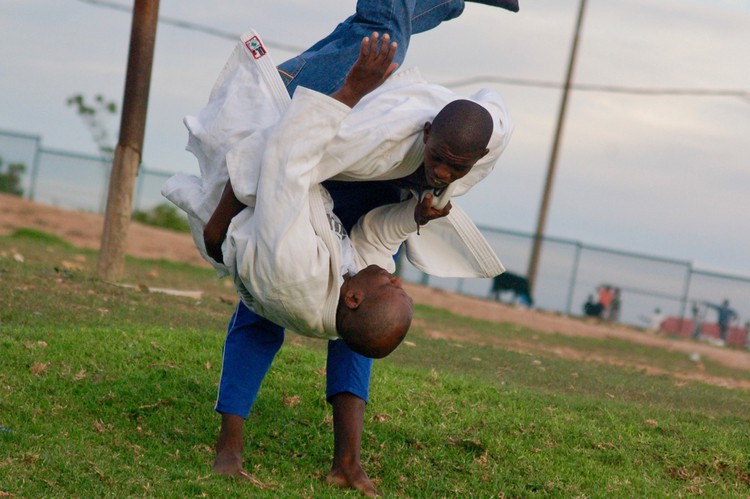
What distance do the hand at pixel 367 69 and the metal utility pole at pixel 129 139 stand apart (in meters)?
5.95

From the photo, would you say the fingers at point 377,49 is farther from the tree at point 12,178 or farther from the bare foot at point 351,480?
the tree at point 12,178

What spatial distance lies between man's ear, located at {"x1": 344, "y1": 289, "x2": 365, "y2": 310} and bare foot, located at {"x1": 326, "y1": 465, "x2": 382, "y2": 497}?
885mm

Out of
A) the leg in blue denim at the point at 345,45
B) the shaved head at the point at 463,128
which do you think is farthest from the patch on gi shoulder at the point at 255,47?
the shaved head at the point at 463,128

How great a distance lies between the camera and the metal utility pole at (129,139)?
9031 mm

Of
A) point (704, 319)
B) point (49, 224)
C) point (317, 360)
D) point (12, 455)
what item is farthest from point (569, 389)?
point (704, 319)

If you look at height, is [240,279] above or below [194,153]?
below

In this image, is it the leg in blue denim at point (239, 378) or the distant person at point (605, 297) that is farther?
the distant person at point (605, 297)

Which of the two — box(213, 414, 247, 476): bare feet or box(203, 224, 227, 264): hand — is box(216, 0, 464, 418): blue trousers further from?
box(203, 224, 227, 264): hand

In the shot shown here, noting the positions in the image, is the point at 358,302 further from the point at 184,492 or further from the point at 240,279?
the point at 184,492

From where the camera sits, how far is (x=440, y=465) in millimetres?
4629

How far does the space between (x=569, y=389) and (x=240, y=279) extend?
4.44 m

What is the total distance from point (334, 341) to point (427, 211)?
80 centimetres

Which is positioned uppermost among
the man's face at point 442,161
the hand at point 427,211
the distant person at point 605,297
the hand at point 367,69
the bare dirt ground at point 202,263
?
the hand at point 367,69

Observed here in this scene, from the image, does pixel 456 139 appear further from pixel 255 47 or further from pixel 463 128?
pixel 255 47
